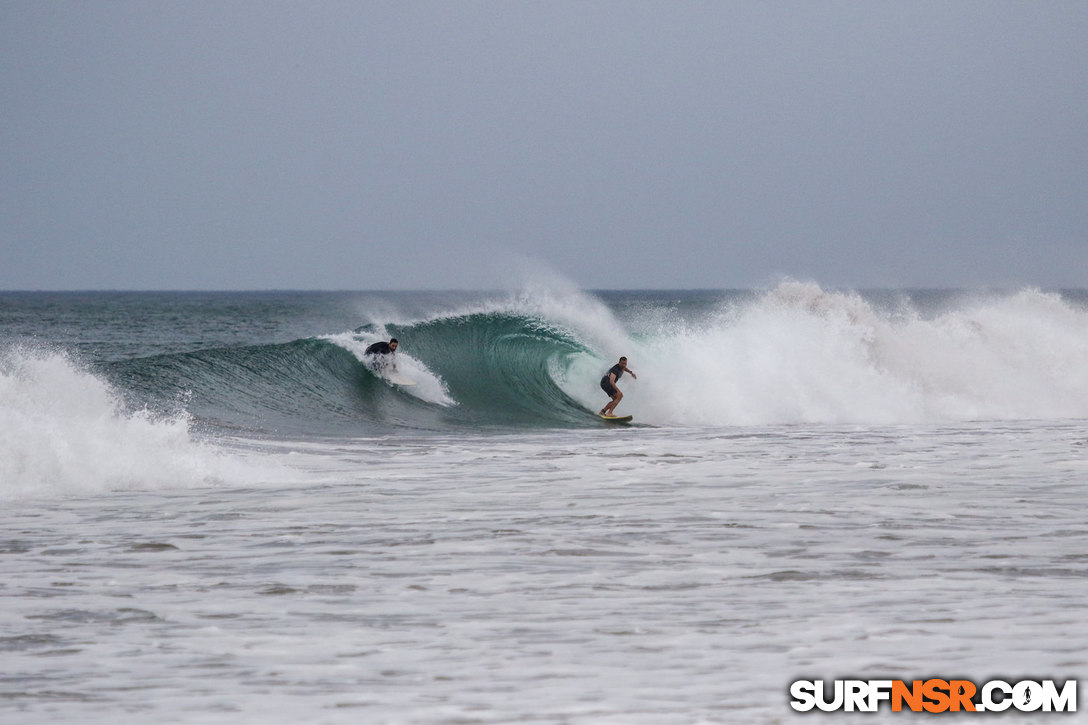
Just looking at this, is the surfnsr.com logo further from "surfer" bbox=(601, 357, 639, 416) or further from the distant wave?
"surfer" bbox=(601, 357, 639, 416)

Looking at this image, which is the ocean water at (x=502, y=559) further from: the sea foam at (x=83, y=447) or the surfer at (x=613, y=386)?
the surfer at (x=613, y=386)

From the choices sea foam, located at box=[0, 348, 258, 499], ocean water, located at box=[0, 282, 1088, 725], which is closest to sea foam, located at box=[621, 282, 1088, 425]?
ocean water, located at box=[0, 282, 1088, 725]

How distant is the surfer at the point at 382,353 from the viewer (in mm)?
21703

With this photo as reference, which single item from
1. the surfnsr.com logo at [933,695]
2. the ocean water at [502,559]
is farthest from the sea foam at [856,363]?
the surfnsr.com logo at [933,695]

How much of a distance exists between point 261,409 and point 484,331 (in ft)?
27.9

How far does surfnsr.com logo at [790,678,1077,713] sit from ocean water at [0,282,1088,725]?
0.29 feet

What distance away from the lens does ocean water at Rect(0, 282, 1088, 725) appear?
5055 mm

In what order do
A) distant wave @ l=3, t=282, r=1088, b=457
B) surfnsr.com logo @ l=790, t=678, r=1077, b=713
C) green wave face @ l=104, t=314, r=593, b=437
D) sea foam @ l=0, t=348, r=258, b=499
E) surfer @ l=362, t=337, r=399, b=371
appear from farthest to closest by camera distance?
1. surfer @ l=362, t=337, r=399, b=371
2. distant wave @ l=3, t=282, r=1088, b=457
3. green wave face @ l=104, t=314, r=593, b=437
4. sea foam @ l=0, t=348, r=258, b=499
5. surfnsr.com logo @ l=790, t=678, r=1077, b=713

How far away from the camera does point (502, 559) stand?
736cm

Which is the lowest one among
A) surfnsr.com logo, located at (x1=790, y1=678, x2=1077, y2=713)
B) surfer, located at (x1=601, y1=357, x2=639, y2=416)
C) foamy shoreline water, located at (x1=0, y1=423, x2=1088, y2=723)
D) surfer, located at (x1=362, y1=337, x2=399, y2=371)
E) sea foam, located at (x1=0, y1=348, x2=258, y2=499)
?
surfnsr.com logo, located at (x1=790, y1=678, x2=1077, y2=713)

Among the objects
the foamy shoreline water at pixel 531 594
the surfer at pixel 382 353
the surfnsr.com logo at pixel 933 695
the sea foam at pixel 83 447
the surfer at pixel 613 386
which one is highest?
the surfer at pixel 382 353

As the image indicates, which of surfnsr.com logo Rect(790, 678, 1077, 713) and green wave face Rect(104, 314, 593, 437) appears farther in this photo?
green wave face Rect(104, 314, 593, 437)

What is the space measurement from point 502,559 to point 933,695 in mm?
3220

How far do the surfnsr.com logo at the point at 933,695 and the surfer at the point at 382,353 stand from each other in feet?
56.3
